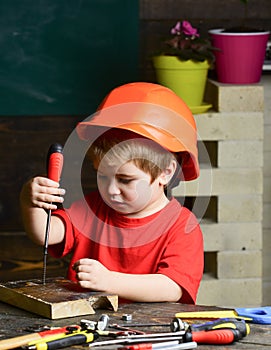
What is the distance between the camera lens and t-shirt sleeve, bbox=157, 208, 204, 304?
1.94m

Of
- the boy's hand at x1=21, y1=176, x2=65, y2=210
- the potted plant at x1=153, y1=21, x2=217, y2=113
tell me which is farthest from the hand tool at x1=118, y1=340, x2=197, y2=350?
the potted plant at x1=153, y1=21, x2=217, y2=113

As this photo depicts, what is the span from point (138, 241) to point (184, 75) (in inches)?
50.7

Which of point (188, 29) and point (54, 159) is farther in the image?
point (188, 29)

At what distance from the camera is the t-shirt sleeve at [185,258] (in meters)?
1.94

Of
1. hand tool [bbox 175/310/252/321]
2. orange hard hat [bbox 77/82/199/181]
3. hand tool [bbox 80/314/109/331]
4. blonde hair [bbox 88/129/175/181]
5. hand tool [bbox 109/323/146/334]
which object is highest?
orange hard hat [bbox 77/82/199/181]

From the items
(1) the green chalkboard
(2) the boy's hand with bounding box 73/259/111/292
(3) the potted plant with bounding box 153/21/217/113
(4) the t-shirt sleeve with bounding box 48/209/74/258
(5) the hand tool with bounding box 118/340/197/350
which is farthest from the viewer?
(1) the green chalkboard

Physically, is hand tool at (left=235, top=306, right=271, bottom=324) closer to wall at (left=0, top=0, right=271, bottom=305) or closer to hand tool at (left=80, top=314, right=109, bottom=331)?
hand tool at (left=80, top=314, right=109, bottom=331)

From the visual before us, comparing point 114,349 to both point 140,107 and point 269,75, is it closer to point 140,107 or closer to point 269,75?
point 140,107

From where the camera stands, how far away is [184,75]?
327 centimetres

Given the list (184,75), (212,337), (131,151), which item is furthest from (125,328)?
(184,75)

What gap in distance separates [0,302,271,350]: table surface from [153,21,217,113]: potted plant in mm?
1577

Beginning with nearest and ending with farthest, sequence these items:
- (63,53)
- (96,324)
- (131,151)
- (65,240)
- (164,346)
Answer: (164,346)
(96,324)
(131,151)
(65,240)
(63,53)

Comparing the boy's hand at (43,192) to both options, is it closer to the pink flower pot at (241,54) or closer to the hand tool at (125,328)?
the hand tool at (125,328)

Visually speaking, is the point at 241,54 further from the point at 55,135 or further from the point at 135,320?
the point at 135,320
